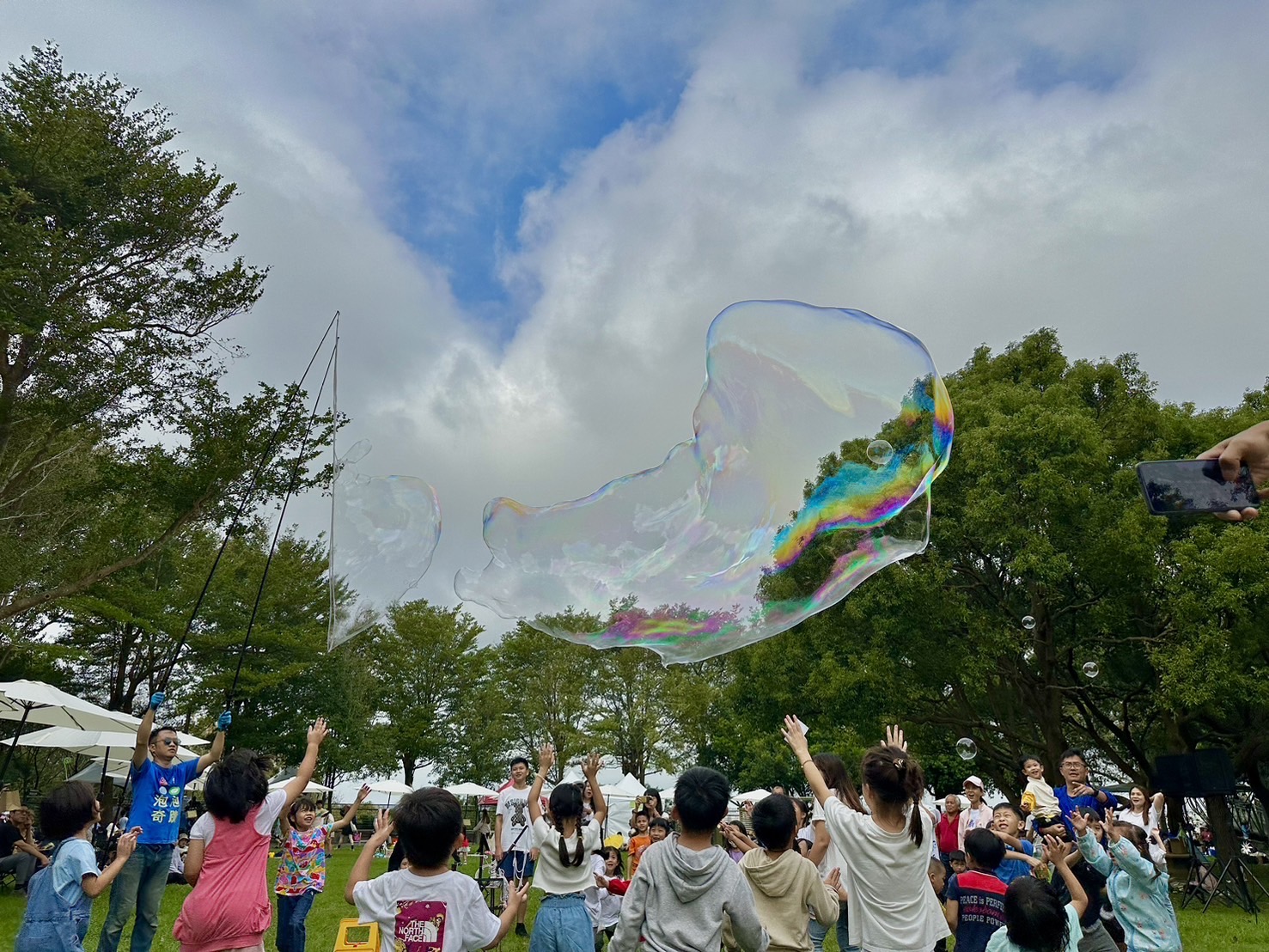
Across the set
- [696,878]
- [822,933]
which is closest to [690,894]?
[696,878]

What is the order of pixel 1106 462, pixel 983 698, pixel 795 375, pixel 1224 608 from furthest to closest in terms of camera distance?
pixel 983 698, pixel 1106 462, pixel 1224 608, pixel 795 375

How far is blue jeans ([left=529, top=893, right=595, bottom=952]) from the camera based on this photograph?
17.3 feet

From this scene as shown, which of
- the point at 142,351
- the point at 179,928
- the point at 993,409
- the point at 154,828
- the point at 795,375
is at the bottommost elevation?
the point at 179,928

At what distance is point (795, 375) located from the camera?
819 cm

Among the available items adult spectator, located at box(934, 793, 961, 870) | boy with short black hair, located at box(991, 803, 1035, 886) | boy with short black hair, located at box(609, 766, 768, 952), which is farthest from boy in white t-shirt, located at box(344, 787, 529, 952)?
adult spectator, located at box(934, 793, 961, 870)

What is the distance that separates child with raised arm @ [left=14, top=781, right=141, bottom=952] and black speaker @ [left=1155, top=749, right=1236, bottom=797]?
54.3 feet

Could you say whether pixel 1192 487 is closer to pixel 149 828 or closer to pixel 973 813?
pixel 149 828

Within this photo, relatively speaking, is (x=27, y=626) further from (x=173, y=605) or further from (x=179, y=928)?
(x=179, y=928)

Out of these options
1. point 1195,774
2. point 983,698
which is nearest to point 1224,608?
point 1195,774

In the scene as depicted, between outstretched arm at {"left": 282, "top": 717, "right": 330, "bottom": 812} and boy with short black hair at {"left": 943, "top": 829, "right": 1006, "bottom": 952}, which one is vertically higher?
outstretched arm at {"left": 282, "top": 717, "right": 330, "bottom": 812}

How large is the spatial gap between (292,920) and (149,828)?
1354 mm

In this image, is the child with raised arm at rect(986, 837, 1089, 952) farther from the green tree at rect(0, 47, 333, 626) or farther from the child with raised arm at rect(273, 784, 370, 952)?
the green tree at rect(0, 47, 333, 626)

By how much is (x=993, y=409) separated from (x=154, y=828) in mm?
18559

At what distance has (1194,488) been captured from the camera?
2.89 metres
